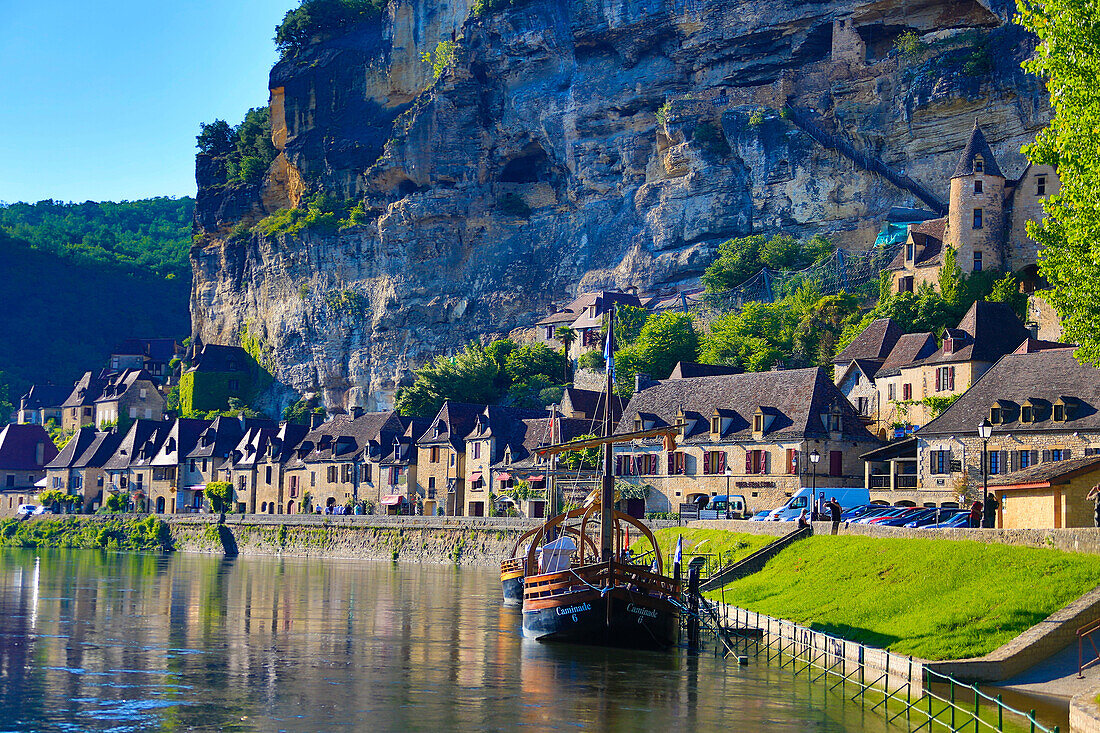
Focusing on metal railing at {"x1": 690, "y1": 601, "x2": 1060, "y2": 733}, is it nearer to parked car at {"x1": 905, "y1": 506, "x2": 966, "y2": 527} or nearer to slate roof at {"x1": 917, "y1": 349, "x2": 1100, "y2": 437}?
parked car at {"x1": 905, "y1": 506, "x2": 966, "y2": 527}

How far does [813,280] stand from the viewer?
95.9m

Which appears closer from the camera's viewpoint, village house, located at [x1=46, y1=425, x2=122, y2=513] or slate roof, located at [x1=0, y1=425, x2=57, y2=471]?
village house, located at [x1=46, y1=425, x2=122, y2=513]

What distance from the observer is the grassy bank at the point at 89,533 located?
9456 cm

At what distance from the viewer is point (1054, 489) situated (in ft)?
125

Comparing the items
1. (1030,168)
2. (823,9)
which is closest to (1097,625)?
(1030,168)

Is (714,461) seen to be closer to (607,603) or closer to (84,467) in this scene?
(607,603)

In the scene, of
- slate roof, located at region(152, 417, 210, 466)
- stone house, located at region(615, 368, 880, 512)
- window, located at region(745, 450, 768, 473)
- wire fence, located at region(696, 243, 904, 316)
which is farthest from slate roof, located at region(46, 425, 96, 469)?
window, located at region(745, 450, 768, 473)

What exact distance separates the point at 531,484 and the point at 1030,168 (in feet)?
120

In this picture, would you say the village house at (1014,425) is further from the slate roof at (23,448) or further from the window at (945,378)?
the slate roof at (23,448)

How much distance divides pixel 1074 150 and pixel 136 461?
9687 centimetres

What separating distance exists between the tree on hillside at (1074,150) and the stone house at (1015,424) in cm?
2084

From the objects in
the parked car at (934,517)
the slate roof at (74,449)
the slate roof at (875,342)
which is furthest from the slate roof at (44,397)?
the parked car at (934,517)

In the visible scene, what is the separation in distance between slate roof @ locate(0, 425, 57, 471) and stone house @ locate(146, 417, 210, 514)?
18.4 meters

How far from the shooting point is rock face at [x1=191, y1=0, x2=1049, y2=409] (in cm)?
10281
